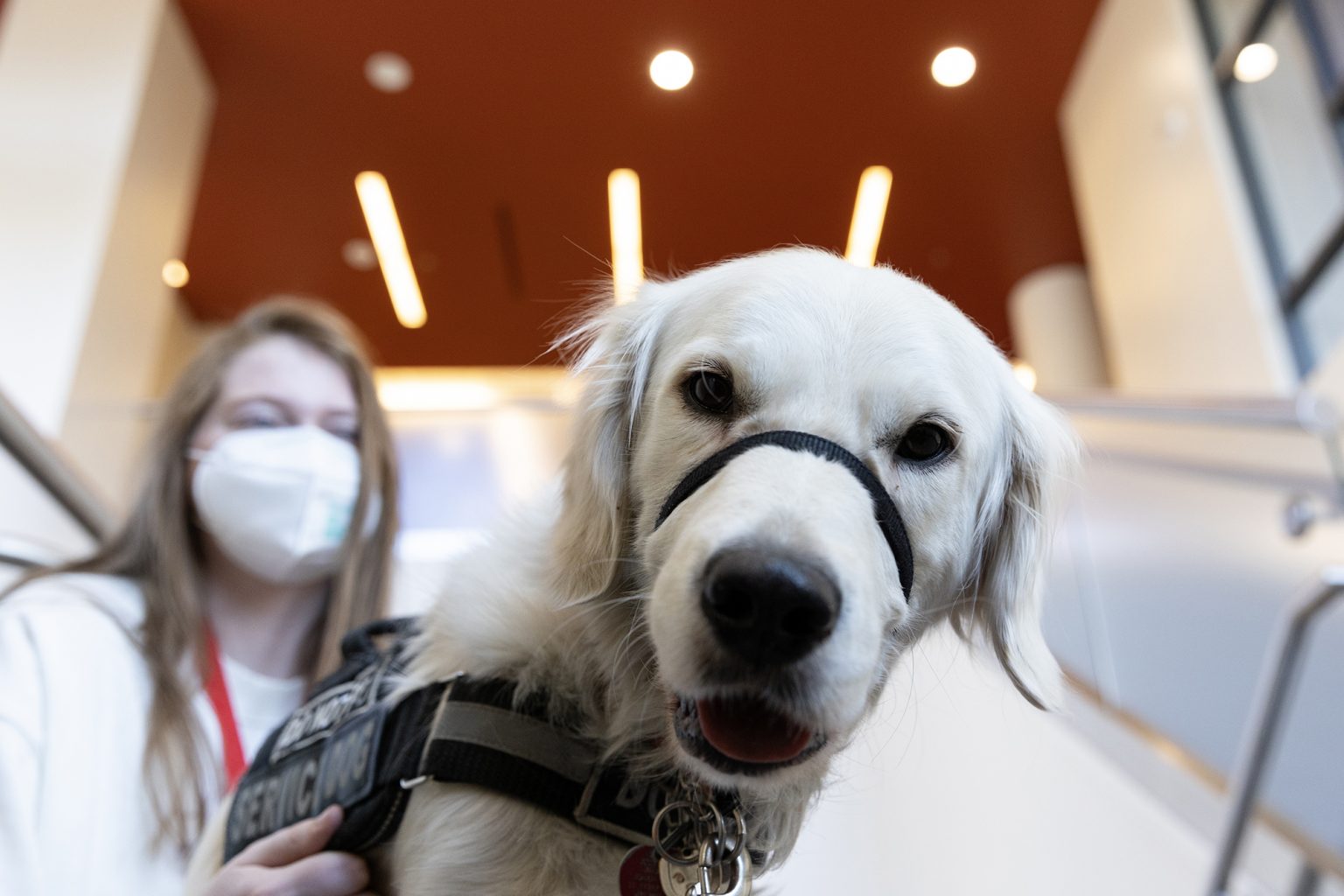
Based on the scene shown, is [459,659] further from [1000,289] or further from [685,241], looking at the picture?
[1000,289]

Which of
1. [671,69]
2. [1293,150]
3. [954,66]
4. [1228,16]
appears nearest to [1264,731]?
[1293,150]

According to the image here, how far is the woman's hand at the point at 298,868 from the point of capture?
1.02 meters

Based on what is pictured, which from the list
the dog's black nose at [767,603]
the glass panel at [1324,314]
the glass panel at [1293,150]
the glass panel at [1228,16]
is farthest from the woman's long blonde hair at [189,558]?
the glass panel at [1228,16]

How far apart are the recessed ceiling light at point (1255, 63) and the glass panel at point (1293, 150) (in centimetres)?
2

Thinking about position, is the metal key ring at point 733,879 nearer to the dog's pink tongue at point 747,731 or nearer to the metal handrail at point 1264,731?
the dog's pink tongue at point 747,731

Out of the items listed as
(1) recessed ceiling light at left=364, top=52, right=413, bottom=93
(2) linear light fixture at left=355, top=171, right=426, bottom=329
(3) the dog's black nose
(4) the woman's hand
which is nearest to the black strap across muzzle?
(3) the dog's black nose

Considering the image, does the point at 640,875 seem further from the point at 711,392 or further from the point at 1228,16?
the point at 1228,16

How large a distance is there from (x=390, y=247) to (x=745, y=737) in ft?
19.8

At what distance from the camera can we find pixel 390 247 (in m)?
6.27

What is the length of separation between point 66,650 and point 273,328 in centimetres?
81

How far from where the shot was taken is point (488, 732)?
3.18 ft

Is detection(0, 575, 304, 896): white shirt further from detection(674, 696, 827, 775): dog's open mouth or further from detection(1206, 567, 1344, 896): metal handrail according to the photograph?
detection(1206, 567, 1344, 896): metal handrail

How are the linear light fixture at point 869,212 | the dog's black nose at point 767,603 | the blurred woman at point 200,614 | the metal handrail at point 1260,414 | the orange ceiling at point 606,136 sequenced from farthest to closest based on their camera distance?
the linear light fixture at point 869,212 < the orange ceiling at point 606,136 < the metal handrail at point 1260,414 < the blurred woman at point 200,614 < the dog's black nose at point 767,603

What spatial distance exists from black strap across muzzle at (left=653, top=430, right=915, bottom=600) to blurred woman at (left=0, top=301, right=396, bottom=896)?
600 millimetres
